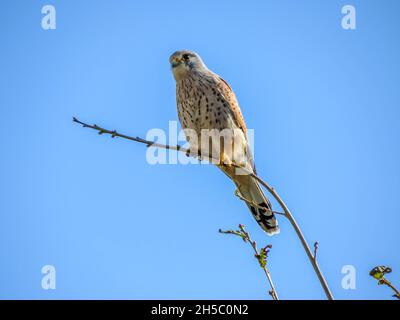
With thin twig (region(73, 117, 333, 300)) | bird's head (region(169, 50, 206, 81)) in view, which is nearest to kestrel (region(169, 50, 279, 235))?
bird's head (region(169, 50, 206, 81))

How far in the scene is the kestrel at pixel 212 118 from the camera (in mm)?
5633

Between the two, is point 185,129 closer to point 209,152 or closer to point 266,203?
point 209,152

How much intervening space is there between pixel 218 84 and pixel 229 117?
1.19ft

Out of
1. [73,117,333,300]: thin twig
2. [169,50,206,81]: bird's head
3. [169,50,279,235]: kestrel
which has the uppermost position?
[169,50,206,81]: bird's head

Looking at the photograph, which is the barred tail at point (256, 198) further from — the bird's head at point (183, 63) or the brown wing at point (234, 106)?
the bird's head at point (183, 63)

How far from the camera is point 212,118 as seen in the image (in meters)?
5.62

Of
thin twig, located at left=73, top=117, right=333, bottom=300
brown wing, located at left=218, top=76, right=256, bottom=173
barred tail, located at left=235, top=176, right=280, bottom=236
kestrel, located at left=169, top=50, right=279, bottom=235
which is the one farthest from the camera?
brown wing, located at left=218, top=76, right=256, bottom=173

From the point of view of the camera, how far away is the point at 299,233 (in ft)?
8.95

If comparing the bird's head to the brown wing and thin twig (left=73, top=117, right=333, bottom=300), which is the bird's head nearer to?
the brown wing

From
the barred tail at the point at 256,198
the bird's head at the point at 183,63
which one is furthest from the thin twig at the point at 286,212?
the bird's head at the point at 183,63

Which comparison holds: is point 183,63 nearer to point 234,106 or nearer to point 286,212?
point 234,106

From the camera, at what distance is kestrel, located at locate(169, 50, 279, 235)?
5.63 metres

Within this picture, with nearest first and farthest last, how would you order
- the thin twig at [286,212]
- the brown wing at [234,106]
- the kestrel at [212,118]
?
the thin twig at [286,212] < the kestrel at [212,118] < the brown wing at [234,106]
